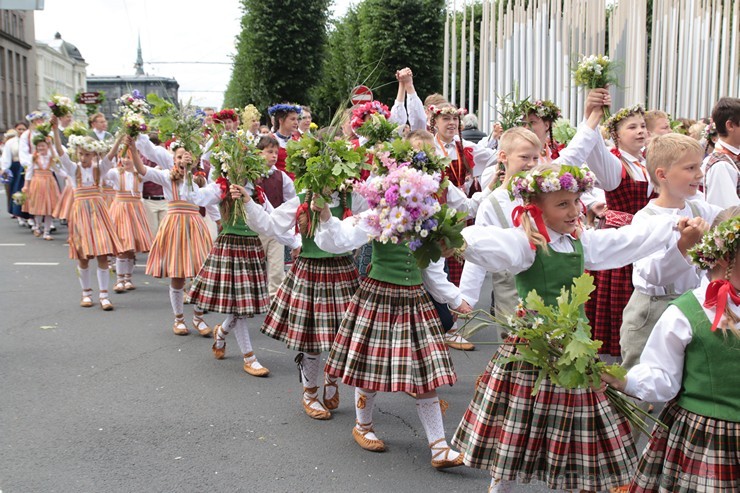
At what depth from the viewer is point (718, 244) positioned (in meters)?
3.01

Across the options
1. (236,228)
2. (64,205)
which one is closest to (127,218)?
(236,228)

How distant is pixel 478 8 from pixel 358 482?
27.9 meters

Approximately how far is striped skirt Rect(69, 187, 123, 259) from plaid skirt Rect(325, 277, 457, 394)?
19.4ft

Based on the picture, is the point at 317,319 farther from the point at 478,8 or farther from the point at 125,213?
the point at 478,8

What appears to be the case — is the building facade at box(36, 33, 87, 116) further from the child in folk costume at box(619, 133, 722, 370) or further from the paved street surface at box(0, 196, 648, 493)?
the child in folk costume at box(619, 133, 722, 370)

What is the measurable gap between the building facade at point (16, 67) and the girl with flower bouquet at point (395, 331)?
223 ft

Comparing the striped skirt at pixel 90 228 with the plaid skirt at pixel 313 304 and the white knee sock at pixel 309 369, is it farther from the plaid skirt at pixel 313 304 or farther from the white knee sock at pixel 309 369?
the white knee sock at pixel 309 369

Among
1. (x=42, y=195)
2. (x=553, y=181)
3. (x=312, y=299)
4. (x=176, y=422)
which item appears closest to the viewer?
(x=553, y=181)

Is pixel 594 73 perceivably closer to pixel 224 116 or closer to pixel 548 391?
pixel 548 391


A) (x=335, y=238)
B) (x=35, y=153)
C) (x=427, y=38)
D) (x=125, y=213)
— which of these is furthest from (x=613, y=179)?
(x=427, y=38)

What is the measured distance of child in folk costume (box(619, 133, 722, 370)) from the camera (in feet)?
14.4

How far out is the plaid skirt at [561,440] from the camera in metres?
3.49

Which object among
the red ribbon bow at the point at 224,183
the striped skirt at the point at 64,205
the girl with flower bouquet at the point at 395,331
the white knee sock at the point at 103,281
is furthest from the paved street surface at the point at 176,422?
the striped skirt at the point at 64,205

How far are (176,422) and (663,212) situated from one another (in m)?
3.65
